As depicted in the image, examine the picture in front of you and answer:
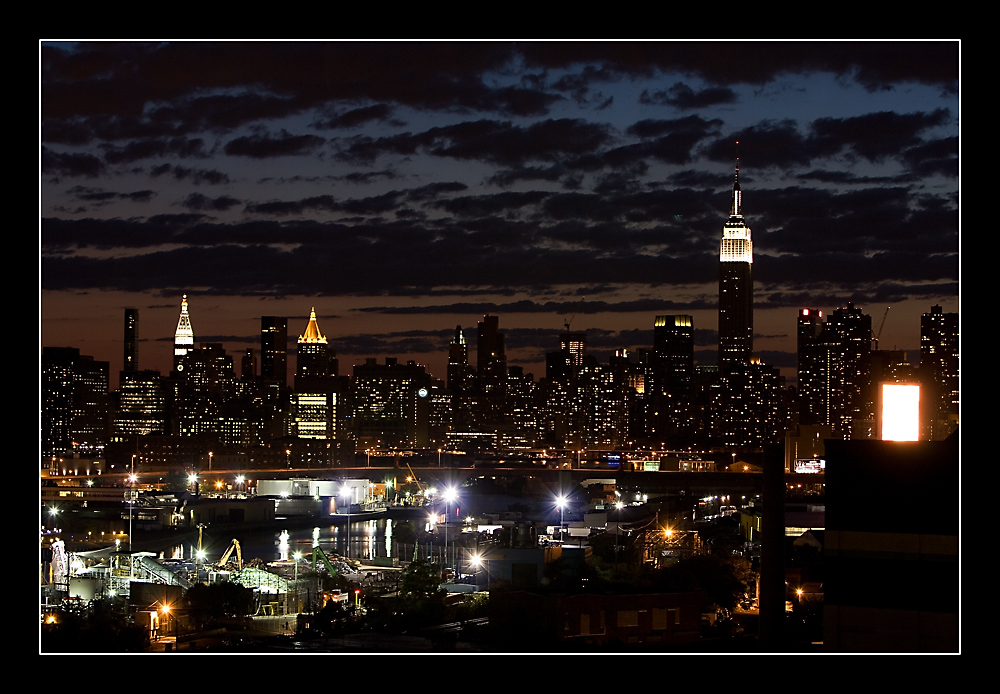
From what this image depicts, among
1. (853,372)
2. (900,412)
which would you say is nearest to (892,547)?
(900,412)

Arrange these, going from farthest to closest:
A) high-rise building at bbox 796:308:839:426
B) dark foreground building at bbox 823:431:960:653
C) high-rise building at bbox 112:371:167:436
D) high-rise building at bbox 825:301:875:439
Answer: high-rise building at bbox 112:371:167:436 < high-rise building at bbox 796:308:839:426 < high-rise building at bbox 825:301:875:439 < dark foreground building at bbox 823:431:960:653

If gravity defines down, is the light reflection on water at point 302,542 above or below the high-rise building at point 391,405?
below

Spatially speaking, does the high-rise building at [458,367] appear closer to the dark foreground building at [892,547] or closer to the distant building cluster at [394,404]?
the distant building cluster at [394,404]

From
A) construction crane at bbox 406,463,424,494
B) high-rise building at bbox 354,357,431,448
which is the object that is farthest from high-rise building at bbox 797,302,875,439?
high-rise building at bbox 354,357,431,448

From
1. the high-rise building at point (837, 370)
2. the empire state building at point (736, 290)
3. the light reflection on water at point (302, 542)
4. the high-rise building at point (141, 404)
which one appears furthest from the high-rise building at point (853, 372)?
the high-rise building at point (141, 404)

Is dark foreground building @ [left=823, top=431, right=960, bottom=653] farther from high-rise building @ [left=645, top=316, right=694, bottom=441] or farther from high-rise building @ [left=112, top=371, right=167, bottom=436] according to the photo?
high-rise building @ [left=645, top=316, right=694, bottom=441]

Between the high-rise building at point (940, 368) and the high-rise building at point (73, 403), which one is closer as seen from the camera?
the high-rise building at point (940, 368)

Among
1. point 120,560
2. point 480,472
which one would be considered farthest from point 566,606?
point 480,472
